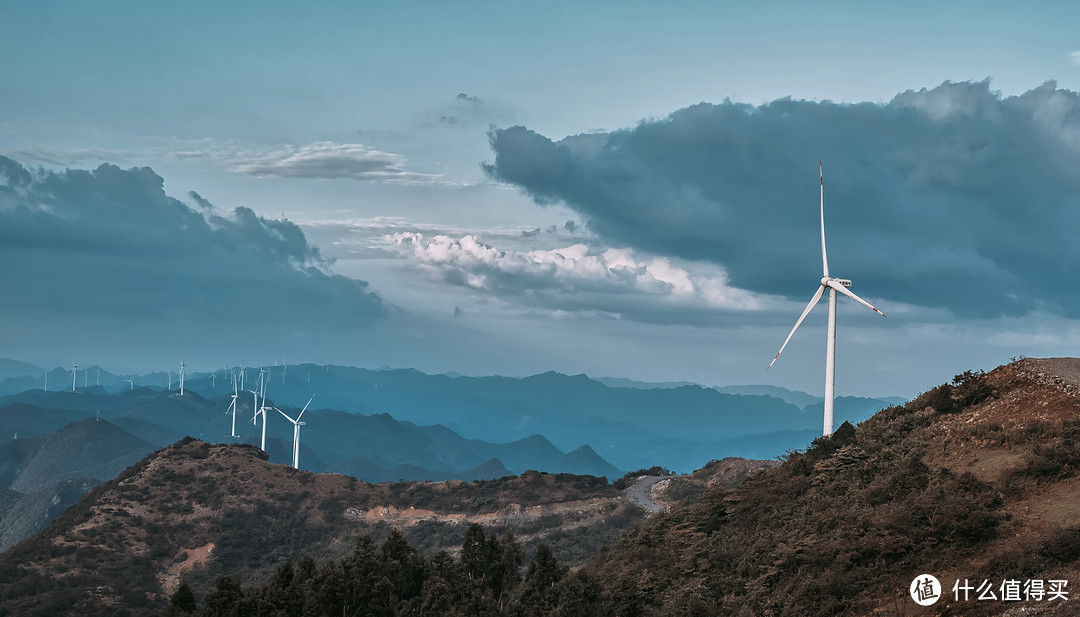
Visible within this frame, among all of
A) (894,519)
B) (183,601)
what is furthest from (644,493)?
(894,519)

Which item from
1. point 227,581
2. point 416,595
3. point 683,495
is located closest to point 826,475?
point 416,595

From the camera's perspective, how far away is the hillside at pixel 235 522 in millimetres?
95625

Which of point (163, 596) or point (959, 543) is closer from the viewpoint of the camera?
point (959, 543)

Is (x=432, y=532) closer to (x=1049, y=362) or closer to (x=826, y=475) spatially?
(x=826, y=475)

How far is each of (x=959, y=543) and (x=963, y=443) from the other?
37.2 feet

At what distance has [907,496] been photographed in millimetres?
38719

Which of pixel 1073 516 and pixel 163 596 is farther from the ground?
pixel 1073 516

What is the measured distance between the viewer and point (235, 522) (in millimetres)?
122750

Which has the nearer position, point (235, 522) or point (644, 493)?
point (235, 522)

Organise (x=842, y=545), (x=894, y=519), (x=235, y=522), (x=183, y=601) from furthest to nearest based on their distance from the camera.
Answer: (x=235, y=522) < (x=183, y=601) < (x=842, y=545) < (x=894, y=519)

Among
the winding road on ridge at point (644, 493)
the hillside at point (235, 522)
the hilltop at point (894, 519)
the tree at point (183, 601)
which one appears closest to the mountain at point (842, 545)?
the hilltop at point (894, 519)

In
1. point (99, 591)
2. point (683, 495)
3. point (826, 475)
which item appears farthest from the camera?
point (683, 495)

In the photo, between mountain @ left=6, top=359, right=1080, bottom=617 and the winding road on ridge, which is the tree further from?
the winding road on ridge

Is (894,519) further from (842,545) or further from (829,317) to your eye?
(829,317)
